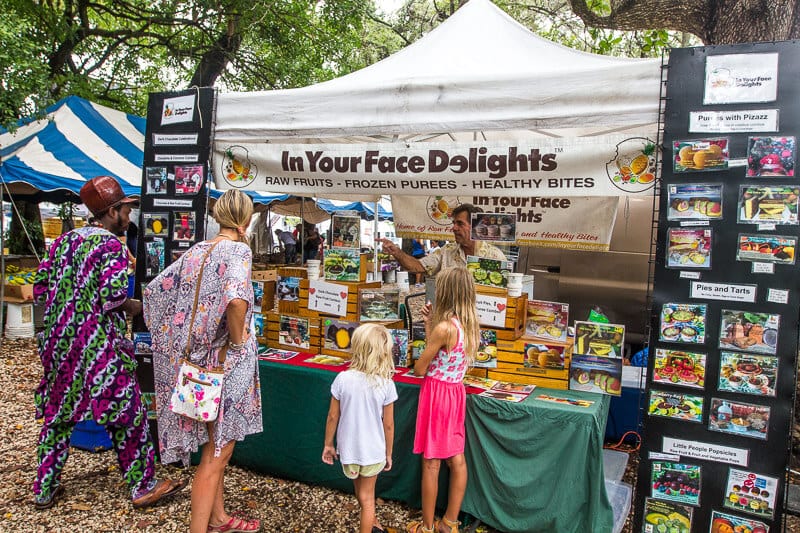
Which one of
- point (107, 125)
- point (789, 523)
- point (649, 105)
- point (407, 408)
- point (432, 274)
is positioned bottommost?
point (789, 523)

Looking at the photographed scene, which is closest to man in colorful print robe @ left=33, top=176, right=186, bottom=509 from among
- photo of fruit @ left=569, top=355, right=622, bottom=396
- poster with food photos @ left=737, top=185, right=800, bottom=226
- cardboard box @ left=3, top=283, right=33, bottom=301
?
photo of fruit @ left=569, top=355, right=622, bottom=396

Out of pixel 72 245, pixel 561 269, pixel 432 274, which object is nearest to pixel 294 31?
pixel 561 269

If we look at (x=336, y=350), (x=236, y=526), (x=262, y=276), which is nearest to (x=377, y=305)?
(x=336, y=350)

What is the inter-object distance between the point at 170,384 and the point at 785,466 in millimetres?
3019

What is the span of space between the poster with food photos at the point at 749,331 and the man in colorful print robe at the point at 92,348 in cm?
326

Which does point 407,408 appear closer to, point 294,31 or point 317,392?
point 317,392

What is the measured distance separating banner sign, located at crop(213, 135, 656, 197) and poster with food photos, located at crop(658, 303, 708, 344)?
658mm

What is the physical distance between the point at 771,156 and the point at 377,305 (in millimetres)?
2389

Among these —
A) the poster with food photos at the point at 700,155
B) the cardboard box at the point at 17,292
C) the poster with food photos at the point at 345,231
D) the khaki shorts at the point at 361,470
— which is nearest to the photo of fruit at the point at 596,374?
the poster with food photos at the point at 700,155

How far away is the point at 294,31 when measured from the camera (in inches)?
415

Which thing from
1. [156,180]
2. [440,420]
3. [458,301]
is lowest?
[440,420]

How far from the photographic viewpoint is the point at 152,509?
3.45 metres

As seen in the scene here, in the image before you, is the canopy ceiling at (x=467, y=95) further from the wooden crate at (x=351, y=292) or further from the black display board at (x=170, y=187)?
the wooden crate at (x=351, y=292)

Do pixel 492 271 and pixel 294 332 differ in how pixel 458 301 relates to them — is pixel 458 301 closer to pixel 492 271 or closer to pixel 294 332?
pixel 492 271
